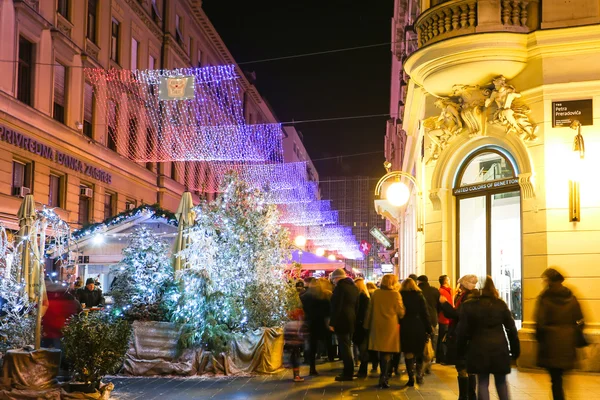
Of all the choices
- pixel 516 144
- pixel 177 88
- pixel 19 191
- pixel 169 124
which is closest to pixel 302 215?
pixel 169 124

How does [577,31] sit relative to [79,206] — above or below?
above

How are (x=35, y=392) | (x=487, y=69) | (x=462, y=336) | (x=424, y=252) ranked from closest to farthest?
(x=462, y=336), (x=35, y=392), (x=487, y=69), (x=424, y=252)

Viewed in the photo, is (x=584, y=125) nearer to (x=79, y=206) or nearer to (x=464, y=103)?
(x=464, y=103)

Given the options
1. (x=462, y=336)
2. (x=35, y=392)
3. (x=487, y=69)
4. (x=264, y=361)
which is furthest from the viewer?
(x=487, y=69)

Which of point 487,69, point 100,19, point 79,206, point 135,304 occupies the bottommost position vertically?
point 135,304

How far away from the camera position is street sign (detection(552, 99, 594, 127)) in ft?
41.4

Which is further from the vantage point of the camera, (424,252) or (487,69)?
(424,252)

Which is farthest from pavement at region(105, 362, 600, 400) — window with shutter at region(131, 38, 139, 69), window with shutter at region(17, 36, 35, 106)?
window with shutter at region(131, 38, 139, 69)

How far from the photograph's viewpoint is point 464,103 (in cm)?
1434

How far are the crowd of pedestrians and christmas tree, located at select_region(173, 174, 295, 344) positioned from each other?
3.44 ft

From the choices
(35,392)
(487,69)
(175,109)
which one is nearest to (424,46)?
(487,69)

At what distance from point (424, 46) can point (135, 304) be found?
7725 mm

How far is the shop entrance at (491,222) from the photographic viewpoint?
1388cm

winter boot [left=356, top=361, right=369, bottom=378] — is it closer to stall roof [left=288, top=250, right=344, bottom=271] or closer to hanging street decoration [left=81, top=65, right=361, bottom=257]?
stall roof [left=288, top=250, right=344, bottom=271]
